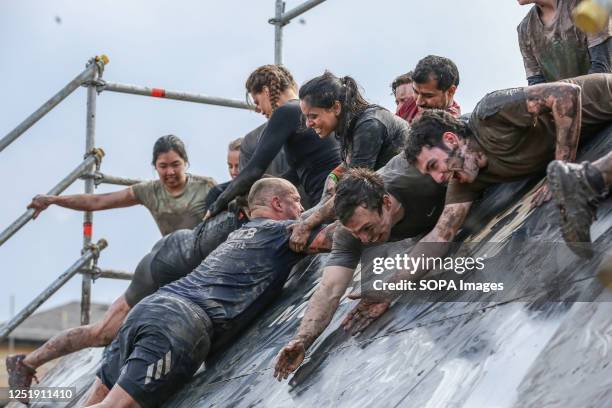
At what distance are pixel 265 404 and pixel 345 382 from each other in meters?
0.59

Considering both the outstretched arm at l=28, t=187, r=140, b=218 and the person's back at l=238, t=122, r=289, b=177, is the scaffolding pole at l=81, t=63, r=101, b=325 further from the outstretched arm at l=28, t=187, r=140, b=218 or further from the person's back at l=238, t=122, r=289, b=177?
the person's back at l=238, t=122, r=289, b=177

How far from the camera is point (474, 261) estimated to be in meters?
5.29

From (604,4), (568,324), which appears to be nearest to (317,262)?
(568,324)

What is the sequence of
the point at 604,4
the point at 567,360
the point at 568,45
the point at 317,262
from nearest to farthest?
the point at 604,4
the point at 567,360
the point at 568,45
the point at 317,262

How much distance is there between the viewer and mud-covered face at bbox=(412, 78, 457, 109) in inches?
251

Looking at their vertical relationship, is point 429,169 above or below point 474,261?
above

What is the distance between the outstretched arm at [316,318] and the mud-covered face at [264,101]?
204 centimetres

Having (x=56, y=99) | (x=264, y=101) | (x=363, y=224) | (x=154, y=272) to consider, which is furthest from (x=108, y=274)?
(x=363, y=224)

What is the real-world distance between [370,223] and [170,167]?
367 centimetres

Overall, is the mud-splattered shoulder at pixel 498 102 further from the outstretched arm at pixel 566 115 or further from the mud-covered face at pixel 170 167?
the mud-covered face at pixel 170 167

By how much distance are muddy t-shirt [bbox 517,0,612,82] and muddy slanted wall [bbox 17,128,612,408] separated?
2.52 ft

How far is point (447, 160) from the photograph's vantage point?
5.37 meters

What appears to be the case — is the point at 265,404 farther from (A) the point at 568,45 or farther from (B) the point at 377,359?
(A) the point at 568,45

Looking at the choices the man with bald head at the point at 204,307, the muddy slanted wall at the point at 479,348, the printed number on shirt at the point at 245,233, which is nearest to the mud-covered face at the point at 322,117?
the man with bald head at the point at 204,307
